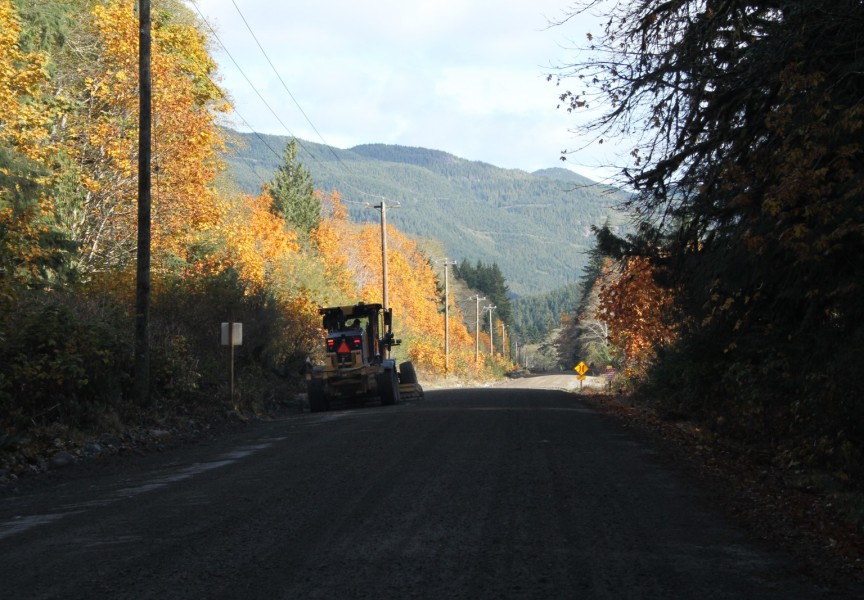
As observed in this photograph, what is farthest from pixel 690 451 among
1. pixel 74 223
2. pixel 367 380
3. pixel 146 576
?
pixel 74 223

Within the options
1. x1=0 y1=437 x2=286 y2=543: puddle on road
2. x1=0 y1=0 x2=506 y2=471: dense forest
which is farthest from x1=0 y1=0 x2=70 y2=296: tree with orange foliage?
x1=0 y1=437 x2=286 y2=543: puddle on road

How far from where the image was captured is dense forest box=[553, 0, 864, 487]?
9.50m

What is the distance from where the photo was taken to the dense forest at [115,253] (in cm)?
1598

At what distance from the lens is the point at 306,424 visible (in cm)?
1927

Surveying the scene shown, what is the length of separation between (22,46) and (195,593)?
25121 mm

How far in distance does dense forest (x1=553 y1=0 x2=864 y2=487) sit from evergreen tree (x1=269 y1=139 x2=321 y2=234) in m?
66.7

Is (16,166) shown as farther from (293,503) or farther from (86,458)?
(293,503)

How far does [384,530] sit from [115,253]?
2364 centimetres

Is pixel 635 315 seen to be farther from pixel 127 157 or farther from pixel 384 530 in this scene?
pixel 384 530

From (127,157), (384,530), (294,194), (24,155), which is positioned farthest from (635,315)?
(294,194)

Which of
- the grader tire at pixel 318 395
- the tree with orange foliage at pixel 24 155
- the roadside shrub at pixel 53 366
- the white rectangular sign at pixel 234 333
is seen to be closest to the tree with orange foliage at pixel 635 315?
the grader tire at pixel 318 395

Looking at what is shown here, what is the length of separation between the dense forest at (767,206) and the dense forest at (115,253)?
1019 cm

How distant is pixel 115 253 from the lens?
29031 mm

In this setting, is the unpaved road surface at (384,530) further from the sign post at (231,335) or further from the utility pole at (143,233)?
the sign post at (231,335)
